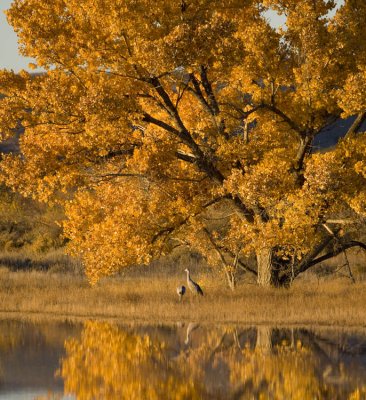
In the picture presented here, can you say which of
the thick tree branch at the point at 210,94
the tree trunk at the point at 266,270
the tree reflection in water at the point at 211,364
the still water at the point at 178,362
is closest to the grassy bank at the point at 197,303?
the tree trunk at the point at 266,270

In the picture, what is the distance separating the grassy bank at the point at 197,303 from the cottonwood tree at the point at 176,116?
1486mm

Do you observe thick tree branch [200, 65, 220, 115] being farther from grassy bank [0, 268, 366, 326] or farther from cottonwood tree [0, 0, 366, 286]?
grassy bank [0, 268, 366, 326]

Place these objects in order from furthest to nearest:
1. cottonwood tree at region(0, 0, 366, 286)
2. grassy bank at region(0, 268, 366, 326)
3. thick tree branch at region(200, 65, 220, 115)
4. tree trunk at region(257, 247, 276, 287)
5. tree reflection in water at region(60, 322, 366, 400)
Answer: tree trunk at region(257, 247, 276, 287) < thick tree branch at region(200, 65, 220, 115) < grassy bank at region(0, 268, 366, 326) < cottonwood tree at region(0, 0, 366, 286) < tree reflection in water at region(60, 322, 366, 400)

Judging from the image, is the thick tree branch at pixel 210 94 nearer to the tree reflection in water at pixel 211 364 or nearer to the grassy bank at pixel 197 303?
the grassy bank at pixel 197 303

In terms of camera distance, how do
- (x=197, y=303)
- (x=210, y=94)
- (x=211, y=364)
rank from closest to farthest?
(x=211, y=364)
(x=197, y=303)
(x=210, y=94)

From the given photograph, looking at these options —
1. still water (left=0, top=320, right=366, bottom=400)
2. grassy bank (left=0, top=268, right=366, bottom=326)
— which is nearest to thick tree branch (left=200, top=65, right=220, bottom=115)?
grassy bank (left=0, top=268, right=366, bottom=326)

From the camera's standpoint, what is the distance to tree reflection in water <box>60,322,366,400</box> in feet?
50.6

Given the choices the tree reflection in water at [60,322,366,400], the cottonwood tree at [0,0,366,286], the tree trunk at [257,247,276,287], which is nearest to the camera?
the tree reflection in water at [60,322,366,400]

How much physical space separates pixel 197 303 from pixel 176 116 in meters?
5.42

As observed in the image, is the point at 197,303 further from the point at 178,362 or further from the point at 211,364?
the point at 211,364

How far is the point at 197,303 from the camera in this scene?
90.6ft

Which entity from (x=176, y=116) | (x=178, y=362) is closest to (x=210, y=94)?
(x=176, y=116)

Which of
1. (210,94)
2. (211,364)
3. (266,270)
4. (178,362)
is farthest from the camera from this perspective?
(266,270)

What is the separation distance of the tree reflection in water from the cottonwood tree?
377 centimetres
